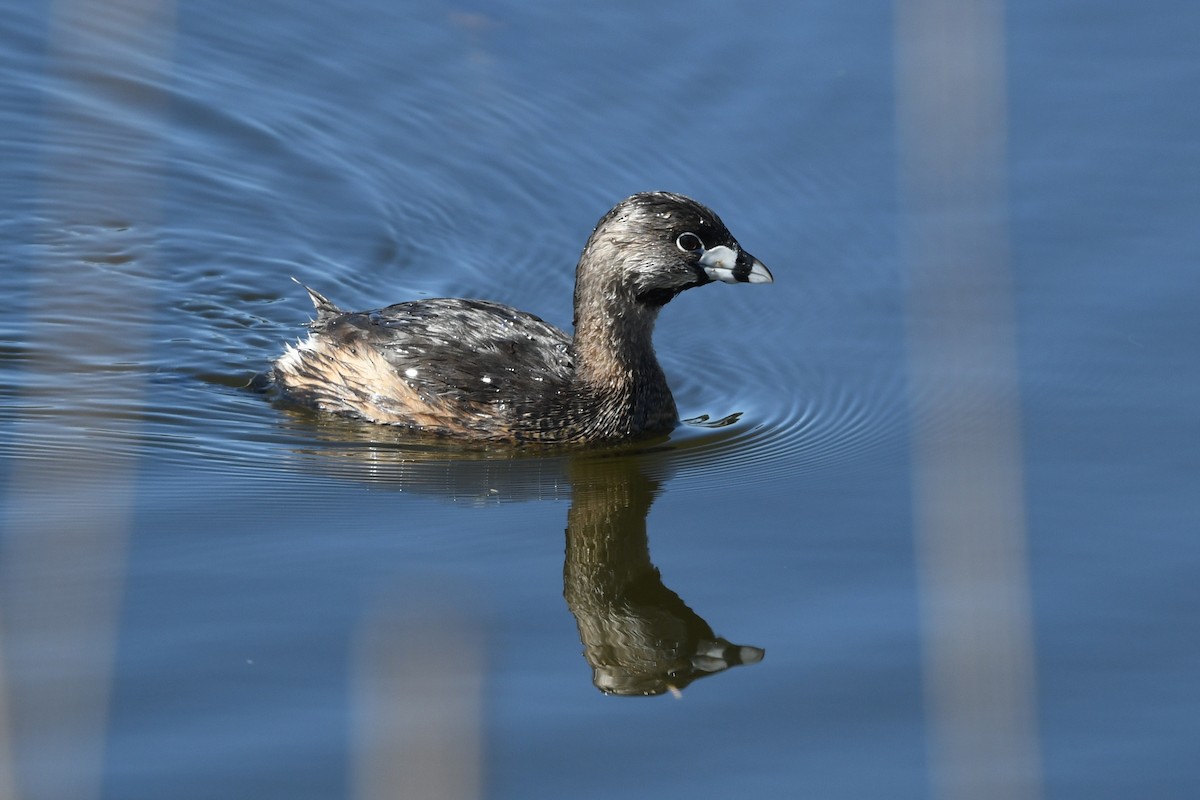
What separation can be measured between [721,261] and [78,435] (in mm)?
3083

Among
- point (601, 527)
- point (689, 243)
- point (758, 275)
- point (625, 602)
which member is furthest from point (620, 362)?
point (625, 602)

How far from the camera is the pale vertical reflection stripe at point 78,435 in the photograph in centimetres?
536

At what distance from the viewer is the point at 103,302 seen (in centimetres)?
950

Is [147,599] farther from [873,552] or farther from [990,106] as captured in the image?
[990,106]

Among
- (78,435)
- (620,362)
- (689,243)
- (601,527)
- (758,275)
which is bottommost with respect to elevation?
(601,527)

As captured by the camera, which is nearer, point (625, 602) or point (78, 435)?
point (625, 602)

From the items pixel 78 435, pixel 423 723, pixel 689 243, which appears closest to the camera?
pixel 423 723

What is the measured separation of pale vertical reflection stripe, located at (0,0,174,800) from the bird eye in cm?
249

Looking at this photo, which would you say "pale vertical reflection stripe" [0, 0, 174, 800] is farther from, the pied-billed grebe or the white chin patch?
the white chin patch

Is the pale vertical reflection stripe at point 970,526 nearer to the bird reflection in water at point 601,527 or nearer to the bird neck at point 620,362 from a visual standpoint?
the bird reflection in water at point 601,527

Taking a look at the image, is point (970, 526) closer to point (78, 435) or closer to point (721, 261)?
point (721, 261)

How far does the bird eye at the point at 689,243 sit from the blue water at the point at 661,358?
0.85 meters

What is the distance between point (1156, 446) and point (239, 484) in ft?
13.0

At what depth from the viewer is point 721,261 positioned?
8.66 metres
